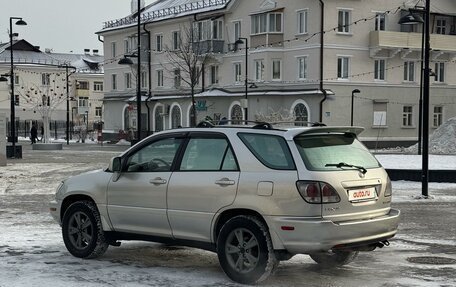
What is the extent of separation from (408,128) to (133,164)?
132 feet

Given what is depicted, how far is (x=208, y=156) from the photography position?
7.41 metres

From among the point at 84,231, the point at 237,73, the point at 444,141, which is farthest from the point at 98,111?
the point at 84,231

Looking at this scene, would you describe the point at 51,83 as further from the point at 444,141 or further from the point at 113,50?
the point at 444,141

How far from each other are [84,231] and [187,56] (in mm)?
42342

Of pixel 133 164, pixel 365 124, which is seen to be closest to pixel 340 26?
pixel 365 124

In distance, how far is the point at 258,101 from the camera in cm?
4541

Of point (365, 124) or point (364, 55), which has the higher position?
point (364, 55)

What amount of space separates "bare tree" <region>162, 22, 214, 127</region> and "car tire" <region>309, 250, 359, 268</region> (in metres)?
39.8

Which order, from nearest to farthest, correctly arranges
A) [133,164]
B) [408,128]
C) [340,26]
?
1. [133,164]
2. [340,26]
3. [408,128]

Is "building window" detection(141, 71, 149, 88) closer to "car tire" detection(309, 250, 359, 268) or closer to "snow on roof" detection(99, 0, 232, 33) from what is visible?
"snow on roof" detection(99, 0, 232, 33)

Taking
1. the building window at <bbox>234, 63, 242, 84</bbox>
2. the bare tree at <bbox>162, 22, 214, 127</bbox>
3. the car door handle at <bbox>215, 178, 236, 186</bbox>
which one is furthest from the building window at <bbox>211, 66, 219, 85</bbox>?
the car door handle at <bbox>215, 178, 236, 186</bbox>

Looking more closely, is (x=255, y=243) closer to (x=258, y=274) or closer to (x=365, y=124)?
(x=258, y=274)

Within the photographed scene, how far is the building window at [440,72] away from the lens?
47844 mm

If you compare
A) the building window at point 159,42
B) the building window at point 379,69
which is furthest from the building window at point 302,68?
the building window at point 159,42
